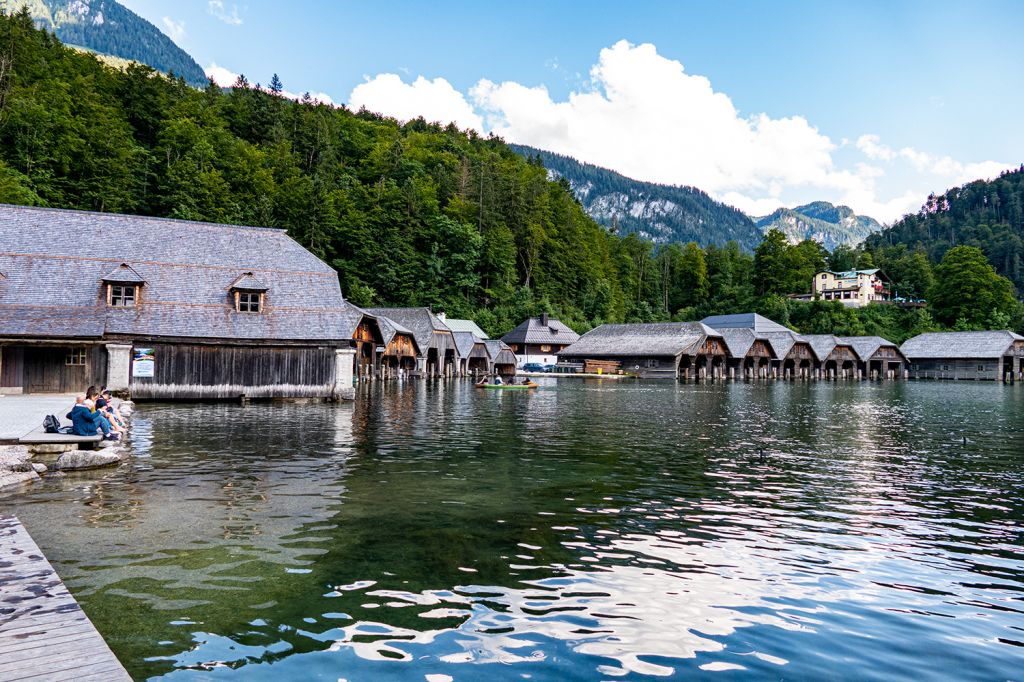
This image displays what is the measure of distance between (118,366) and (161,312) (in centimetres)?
366

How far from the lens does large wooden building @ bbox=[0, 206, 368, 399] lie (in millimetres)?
35062

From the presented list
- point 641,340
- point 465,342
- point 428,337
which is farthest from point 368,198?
point 641,340

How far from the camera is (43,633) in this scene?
6.70m

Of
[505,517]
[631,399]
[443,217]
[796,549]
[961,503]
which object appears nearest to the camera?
[796,549]

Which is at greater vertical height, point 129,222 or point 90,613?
point 129,222

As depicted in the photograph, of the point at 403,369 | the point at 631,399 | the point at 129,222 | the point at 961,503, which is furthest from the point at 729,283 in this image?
the point at 961,503

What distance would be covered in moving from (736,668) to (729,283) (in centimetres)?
16875

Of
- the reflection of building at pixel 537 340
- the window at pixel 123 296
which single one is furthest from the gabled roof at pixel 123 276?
the reflection of building at pixel 537 340

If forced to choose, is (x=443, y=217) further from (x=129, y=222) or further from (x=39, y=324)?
(x=39, y=324)

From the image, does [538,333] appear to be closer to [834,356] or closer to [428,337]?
[428,337]

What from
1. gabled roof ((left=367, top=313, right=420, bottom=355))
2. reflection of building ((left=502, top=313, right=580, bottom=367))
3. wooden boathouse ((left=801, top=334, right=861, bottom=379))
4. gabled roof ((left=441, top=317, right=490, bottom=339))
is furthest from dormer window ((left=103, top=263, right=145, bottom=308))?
wooden boathouse ((left=801, top=334, right=861, bottom=379))

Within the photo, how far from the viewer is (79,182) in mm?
81062

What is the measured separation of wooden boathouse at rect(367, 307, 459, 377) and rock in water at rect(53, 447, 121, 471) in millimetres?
56925

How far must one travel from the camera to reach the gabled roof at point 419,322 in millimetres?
75688
